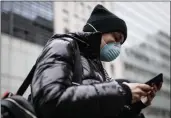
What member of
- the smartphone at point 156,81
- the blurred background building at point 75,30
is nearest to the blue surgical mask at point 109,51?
the smartphone at point 156,81

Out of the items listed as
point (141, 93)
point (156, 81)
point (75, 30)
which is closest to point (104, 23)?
point (156, 81)

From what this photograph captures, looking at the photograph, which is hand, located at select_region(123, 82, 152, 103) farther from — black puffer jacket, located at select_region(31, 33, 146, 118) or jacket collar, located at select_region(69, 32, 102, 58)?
jacket collar, located at select_region(69, 32, 102, 58)

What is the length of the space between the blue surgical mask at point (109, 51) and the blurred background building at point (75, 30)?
32.8 feet

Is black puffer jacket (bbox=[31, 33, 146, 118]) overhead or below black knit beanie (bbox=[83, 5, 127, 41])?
below

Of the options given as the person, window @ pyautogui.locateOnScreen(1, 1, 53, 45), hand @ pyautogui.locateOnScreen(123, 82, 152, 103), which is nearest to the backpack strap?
the person

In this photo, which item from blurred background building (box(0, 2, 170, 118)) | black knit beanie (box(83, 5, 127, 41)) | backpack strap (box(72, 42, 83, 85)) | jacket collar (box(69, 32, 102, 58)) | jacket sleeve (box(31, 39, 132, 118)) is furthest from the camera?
blurred background building (box(0, 2, 170, 118))

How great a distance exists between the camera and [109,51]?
1.48 meters

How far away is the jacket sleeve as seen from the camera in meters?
1.07

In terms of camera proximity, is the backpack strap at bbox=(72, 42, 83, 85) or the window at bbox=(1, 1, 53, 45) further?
the window at bbox=(1, 1, 53, 45)

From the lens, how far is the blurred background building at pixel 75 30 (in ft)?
63.7

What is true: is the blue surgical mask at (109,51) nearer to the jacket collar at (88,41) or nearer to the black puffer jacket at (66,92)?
the jacket collar at (88,41)

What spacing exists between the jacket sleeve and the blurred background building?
10.5 metres

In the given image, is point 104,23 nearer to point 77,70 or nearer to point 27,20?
point 77,70

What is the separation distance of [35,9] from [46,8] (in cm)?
116
